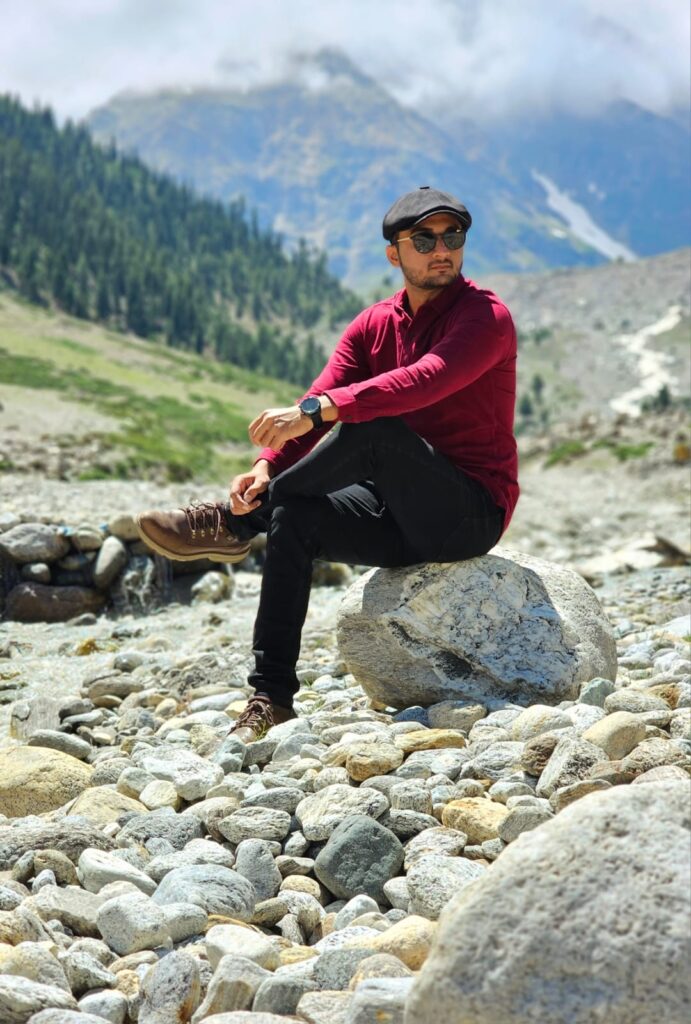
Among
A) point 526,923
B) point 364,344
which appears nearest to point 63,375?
point 364,344

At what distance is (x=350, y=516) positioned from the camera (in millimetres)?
6117

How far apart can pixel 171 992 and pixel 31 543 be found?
9.66 m

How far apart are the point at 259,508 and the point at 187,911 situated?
2.96 m

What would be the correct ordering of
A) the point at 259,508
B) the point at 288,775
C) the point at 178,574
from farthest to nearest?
the point at 178,574
the point at 259,508
the point at 288,775

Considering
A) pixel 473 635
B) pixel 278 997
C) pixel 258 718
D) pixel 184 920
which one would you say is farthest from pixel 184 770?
pixel 278 997

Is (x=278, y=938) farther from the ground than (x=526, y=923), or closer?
closer

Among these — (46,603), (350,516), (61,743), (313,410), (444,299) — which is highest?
(444,299)

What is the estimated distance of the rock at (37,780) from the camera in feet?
17.0

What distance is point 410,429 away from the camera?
19.2ft

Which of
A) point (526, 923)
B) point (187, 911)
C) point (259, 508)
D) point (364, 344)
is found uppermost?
point (364, 344)

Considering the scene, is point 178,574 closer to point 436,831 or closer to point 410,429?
point 410,429

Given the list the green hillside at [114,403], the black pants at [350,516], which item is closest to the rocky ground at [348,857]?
the black pants at [350,516]

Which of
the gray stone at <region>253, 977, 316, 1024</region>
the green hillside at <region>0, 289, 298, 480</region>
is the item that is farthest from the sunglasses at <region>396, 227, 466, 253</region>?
the green hillside at <region>0, 289, 298, 480</region>

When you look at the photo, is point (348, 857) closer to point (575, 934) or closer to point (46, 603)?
point (575, 934)
